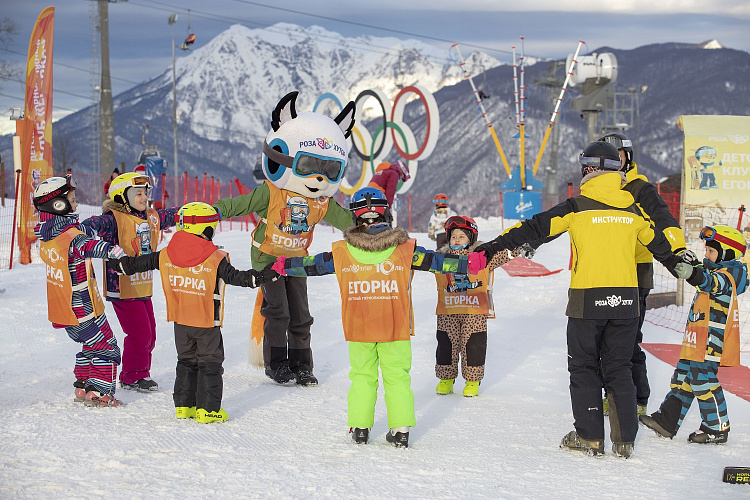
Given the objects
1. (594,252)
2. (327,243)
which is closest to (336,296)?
(327,243)

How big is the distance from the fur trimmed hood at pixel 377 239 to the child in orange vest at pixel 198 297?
0.72 m

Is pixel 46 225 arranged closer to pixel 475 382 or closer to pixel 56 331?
pixel 56 331

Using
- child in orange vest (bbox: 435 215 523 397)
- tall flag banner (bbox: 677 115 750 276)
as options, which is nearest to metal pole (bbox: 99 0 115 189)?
tall flag banner (bbox: 677 115 750 276)

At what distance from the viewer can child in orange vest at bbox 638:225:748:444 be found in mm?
4785

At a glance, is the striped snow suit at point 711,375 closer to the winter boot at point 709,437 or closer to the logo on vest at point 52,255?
the winter boot at point 709,437

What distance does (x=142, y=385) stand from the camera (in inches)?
227

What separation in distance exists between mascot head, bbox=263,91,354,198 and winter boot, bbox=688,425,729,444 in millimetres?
3353

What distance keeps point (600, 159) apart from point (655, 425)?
1808mm

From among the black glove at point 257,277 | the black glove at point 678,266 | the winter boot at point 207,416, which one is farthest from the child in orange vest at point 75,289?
the black glove at point 678,266

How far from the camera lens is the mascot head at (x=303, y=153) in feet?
20.5

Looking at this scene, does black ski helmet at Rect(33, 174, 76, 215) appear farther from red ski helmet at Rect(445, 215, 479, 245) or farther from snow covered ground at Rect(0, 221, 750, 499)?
red ski helmet at Rect(445, 215, 479, 245)

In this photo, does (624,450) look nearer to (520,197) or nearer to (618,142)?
(618,142)

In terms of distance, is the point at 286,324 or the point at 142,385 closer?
the point at 142,385

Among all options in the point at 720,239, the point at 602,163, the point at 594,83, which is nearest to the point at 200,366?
the point at 602,163
